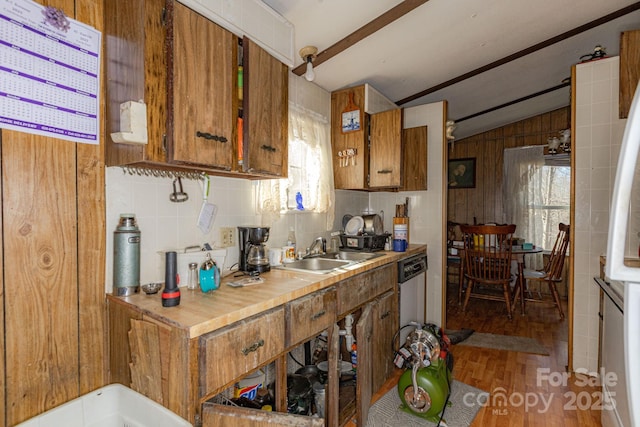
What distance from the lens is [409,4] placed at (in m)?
1.80

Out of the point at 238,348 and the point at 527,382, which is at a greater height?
the point at 238,348

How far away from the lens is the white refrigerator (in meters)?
0.71

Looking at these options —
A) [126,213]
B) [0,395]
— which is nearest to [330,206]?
[126,213]

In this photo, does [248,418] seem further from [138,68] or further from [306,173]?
[306,173]

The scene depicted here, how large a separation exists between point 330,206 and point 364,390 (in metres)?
1.37

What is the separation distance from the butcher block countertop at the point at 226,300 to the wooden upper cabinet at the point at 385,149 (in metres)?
1.19

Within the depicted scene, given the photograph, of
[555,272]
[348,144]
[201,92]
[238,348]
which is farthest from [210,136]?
[555,272]

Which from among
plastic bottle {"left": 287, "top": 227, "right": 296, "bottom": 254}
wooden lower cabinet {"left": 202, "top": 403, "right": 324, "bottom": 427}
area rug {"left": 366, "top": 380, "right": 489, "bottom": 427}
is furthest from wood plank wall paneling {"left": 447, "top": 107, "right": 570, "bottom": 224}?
wooden lower cabinet {"left": 202, "top": 403, "right": 324, "bottom": 427}

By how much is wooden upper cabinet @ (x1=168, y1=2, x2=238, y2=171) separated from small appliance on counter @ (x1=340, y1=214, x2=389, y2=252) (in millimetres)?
1459

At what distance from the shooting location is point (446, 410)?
1.90 meters

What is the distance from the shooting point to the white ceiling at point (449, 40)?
6.09ft

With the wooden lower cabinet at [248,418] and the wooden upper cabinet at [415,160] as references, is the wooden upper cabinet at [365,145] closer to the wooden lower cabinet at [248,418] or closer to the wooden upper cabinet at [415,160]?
the wooden upper cabinet at [415,160]

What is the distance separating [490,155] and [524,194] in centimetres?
81

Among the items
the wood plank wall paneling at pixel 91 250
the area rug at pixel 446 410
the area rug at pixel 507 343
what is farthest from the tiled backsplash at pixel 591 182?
the wood plank wall paneling at pixel 91 250
